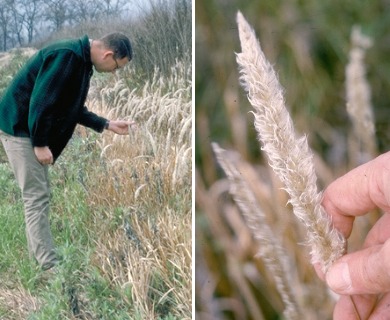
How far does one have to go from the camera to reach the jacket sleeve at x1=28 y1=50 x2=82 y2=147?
151 centimetres

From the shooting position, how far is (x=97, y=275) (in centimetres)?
156

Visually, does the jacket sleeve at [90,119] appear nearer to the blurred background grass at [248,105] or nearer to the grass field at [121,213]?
the grass field at [121,213]

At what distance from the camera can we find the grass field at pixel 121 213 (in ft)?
5.00

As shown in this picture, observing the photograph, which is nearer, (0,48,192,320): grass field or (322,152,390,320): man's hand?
(322,152,390,320): man's hand

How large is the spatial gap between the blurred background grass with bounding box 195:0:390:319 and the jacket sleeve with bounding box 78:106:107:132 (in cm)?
23

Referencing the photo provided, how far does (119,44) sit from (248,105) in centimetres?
33

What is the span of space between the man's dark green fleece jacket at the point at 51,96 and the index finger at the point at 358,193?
0.56 meters

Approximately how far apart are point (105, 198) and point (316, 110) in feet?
1.75

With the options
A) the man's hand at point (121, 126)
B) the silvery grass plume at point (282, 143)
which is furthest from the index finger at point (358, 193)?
the man's hand at point (121, 126)

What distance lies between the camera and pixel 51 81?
1508 mm

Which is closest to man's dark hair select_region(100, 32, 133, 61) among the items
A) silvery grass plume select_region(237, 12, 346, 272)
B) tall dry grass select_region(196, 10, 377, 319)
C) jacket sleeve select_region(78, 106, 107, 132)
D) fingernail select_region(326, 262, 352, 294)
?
jacket sleeve select_region(78, 106, 107, 132)

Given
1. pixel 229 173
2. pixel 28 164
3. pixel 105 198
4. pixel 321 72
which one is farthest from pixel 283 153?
pixel 28 164

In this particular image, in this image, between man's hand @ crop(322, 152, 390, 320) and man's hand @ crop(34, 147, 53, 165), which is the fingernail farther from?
man's hand @ crop(34, 147, 53, 165)

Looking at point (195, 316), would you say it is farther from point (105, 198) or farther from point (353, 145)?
point (353, 145)
